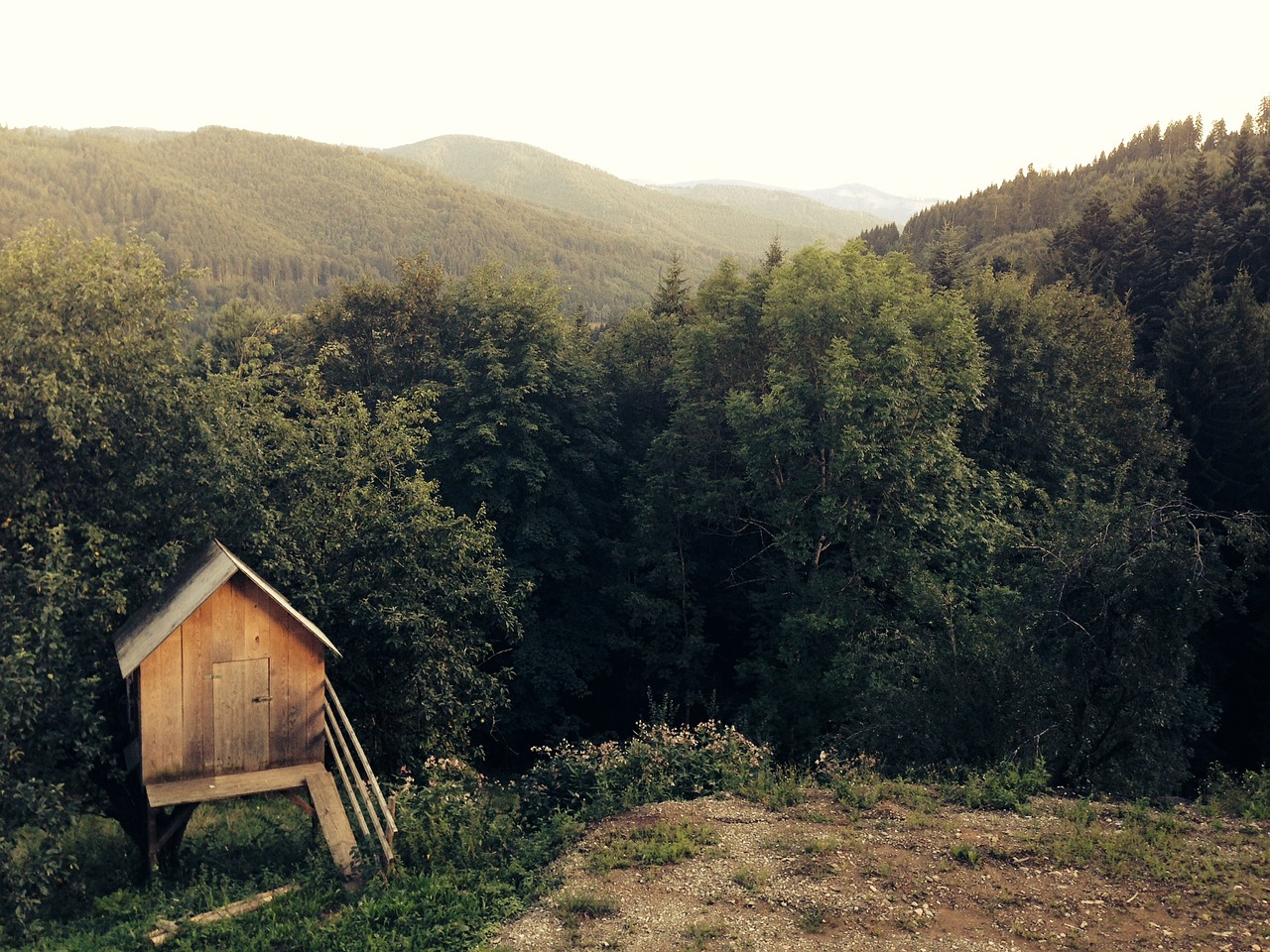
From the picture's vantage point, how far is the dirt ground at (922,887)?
29.1ft

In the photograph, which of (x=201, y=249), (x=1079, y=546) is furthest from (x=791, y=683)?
(x=201, y=249)

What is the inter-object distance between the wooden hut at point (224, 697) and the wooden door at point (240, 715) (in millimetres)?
15

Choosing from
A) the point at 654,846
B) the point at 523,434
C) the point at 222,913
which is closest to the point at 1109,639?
the point at 654,846

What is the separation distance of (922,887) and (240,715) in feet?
34.8

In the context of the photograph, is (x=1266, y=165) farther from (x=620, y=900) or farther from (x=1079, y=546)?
(x=620, y=900)

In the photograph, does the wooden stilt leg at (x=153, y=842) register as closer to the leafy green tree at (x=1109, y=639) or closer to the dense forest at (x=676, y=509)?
the dense forest at (x=676, y=509)

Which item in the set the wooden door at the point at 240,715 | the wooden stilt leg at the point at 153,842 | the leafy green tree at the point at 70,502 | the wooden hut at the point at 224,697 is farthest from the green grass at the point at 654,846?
the leafy green tree at the point at 70,502

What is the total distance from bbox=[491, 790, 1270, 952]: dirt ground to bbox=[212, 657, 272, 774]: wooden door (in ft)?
20.5

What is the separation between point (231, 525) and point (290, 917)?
8576mm

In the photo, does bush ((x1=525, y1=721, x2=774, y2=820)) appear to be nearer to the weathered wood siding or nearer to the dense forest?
the dense forest

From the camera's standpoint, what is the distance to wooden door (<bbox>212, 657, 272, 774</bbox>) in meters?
13.9

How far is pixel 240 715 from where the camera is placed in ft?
46.2

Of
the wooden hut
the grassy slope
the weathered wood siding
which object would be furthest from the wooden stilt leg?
the grassy slope

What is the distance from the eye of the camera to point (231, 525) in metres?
16.9
